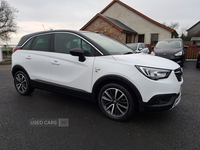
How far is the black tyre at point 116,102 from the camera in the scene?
9.43ft

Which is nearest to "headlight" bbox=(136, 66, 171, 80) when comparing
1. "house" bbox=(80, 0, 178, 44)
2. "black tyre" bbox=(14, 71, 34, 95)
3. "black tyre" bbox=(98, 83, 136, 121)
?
"black tyre" bbox=(98, 83, 136, 121)

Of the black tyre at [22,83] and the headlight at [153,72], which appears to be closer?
the headlight at [153,72]

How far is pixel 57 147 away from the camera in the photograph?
2.34 metres

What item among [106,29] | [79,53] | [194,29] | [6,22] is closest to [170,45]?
[79,53]

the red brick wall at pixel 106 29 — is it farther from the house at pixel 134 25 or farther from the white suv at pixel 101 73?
the white suv at pixel 101 73

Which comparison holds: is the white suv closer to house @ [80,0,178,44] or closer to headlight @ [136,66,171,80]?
headlight @ [136,66,171,80]

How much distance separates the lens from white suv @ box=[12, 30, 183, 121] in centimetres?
270

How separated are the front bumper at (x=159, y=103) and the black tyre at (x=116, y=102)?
25 centimetres

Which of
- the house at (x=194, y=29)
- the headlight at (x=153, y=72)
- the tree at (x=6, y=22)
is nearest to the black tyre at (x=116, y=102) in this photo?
the headlight at (x=153, y=72)

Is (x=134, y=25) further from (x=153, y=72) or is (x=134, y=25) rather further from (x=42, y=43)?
(x=153, y=72)

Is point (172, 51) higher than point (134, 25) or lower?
lower

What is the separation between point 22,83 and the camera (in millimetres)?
4582

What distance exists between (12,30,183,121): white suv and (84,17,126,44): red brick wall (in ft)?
49.0

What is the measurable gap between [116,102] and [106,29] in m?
16.7
